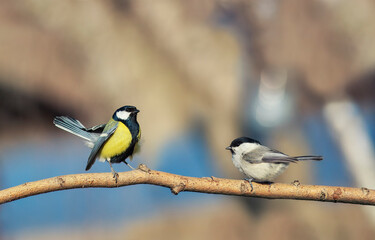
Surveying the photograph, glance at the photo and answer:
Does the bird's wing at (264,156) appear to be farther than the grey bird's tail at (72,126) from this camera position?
Yes

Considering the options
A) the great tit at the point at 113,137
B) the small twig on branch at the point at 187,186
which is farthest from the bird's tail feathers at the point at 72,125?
the small twig on branch at the point at 187,186

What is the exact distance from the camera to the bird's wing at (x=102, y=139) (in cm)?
86

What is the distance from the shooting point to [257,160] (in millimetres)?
1017

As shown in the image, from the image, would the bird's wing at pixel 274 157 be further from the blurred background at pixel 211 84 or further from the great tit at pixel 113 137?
the blurred background at pixel 211 84

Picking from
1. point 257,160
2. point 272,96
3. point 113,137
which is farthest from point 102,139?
point 272,96

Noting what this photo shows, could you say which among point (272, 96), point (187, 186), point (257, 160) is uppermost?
point (272, 96)

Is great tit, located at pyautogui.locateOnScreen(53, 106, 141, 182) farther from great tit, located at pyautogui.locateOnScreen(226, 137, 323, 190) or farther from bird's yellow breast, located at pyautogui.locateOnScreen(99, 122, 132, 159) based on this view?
great tit, located at pyautogui.locateOnScreen(226, 137, 323, 190)

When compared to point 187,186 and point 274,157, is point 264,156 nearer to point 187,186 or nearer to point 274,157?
Answer: point 274,157

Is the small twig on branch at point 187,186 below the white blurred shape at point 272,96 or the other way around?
below

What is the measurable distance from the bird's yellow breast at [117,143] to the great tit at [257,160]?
0.26 metres

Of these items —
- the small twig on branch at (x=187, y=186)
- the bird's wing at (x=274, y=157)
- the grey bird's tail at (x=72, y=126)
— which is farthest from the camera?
the bird's wing at (x=274, y=157)

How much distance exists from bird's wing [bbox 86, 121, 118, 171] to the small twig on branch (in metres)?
0.10

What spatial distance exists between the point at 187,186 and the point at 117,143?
0.55ft

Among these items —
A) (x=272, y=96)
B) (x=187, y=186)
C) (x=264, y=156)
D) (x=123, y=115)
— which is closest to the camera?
(x=187, y=186)
